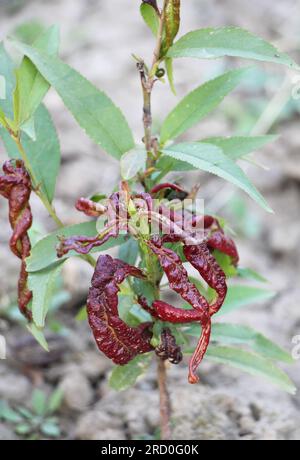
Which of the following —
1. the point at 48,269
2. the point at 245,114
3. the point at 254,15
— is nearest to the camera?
the point at 48,269

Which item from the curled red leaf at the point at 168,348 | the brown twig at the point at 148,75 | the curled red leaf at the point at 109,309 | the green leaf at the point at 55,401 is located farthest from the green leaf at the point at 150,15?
the green leaf at the point at 55,401

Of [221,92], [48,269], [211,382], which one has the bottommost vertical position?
[211,382]

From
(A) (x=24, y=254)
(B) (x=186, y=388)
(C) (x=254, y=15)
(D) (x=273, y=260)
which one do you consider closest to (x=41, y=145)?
(A) (x=24, y=254)

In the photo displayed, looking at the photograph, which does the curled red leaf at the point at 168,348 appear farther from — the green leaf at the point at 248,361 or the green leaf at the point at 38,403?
the green leaf at the point at 38,403

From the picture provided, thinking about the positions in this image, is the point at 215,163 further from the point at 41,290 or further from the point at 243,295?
the point at 243,295
